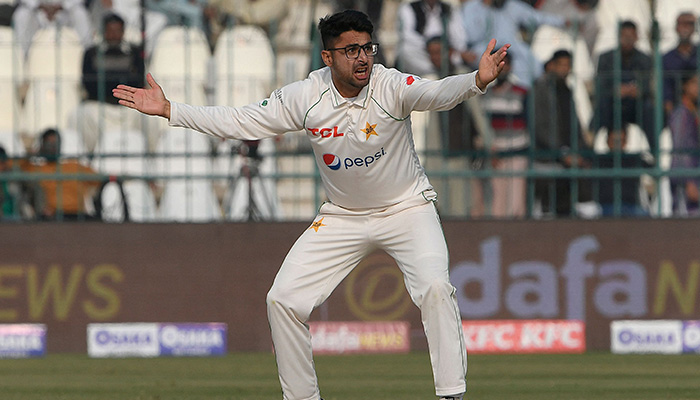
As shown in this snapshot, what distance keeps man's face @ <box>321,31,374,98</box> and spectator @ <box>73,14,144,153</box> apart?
614cm

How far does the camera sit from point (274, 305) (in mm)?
6348

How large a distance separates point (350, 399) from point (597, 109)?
17.0ft

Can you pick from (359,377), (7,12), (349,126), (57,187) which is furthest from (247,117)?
(7,12)

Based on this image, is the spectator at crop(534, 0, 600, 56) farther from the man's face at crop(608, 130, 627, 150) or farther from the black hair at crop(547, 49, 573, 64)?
the man's face at crop(608, 130, 627, 150)

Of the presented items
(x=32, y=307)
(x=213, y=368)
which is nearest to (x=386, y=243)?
(x=213, y=368)

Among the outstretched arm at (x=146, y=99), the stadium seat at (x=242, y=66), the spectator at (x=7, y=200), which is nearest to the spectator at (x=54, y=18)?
A: the spectator at (x=7, y=200)

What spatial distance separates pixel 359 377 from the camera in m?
9.51

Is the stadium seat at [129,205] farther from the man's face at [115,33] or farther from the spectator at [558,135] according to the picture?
the spectator at [558,135]

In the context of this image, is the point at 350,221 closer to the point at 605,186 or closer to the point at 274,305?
the point at 274,305

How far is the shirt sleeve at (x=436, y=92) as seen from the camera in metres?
5.83

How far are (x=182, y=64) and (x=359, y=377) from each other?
412 cm

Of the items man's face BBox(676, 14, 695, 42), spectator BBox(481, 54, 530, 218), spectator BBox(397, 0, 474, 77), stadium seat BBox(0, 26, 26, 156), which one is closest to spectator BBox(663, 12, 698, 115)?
man's face BBox(676, 14, 695, 42)

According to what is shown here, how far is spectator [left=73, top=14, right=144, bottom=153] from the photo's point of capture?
1216cm

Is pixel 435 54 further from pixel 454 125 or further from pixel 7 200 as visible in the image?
pixel 7 200
